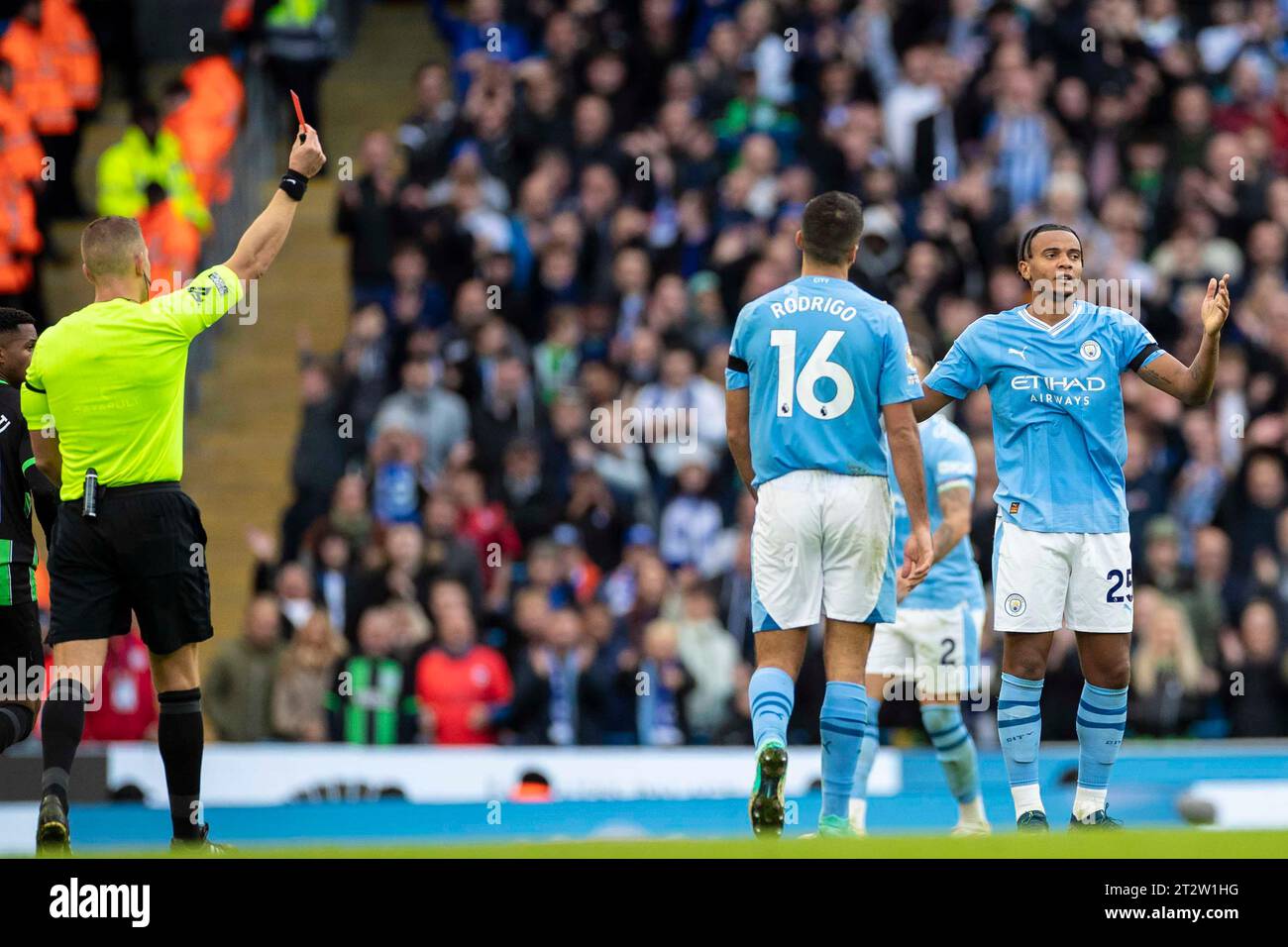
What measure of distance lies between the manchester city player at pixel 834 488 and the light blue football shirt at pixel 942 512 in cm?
195

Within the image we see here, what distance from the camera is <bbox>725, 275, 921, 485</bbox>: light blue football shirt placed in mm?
8656

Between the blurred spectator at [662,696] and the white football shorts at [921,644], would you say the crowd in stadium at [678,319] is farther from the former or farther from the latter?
the white football shorts at [921,644]

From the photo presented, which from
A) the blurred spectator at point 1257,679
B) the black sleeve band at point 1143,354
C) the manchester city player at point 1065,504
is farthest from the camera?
the blurred spectator at point 1257,679

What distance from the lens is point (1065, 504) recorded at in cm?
895

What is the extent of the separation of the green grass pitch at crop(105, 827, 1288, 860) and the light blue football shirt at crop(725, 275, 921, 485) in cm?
233

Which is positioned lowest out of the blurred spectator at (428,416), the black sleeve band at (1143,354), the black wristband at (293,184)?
the black sleeve band at (1143,354)

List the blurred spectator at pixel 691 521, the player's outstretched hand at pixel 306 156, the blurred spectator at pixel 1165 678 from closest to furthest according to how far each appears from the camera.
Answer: the player's outstretched hand at pixel 306 156, the blurred spectator at pixel 1165 678, the blurred spectator at pixel 691 521

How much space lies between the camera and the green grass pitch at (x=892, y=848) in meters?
6.31

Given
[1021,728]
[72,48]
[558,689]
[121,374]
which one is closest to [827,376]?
[1021,728]

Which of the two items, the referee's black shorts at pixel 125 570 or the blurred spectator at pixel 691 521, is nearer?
the referee's black shorts at pixel 125 570

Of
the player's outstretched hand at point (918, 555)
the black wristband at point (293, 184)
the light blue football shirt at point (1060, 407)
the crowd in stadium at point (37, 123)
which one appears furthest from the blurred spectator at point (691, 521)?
the black wristband at point (293, 184)

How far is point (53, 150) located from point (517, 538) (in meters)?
6.55

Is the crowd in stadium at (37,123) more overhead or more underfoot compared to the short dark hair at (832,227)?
more overhead

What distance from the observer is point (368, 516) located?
16.3 metres
